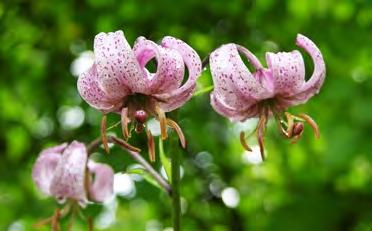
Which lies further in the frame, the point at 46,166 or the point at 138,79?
the point at 46,166

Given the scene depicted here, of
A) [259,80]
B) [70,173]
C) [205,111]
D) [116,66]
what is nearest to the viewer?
[116,66]

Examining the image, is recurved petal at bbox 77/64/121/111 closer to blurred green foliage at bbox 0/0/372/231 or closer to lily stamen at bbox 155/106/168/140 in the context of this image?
lily stamen at bbox 155/106/168/140

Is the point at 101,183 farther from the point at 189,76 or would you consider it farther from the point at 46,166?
the point at 189,76

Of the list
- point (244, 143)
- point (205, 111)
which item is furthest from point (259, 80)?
point (205, 111)

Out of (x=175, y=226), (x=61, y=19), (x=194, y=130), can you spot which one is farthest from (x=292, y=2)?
(x=175, y=226)

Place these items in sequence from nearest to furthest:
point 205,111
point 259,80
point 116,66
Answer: point 116,66 → point 259,80 → point 205,111

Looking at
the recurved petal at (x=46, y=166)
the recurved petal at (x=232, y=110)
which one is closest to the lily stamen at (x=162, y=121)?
the recurved petal at (x=232, y=110)

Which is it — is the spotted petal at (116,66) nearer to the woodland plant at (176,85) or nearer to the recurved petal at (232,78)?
the woodland plant at (176,85)
